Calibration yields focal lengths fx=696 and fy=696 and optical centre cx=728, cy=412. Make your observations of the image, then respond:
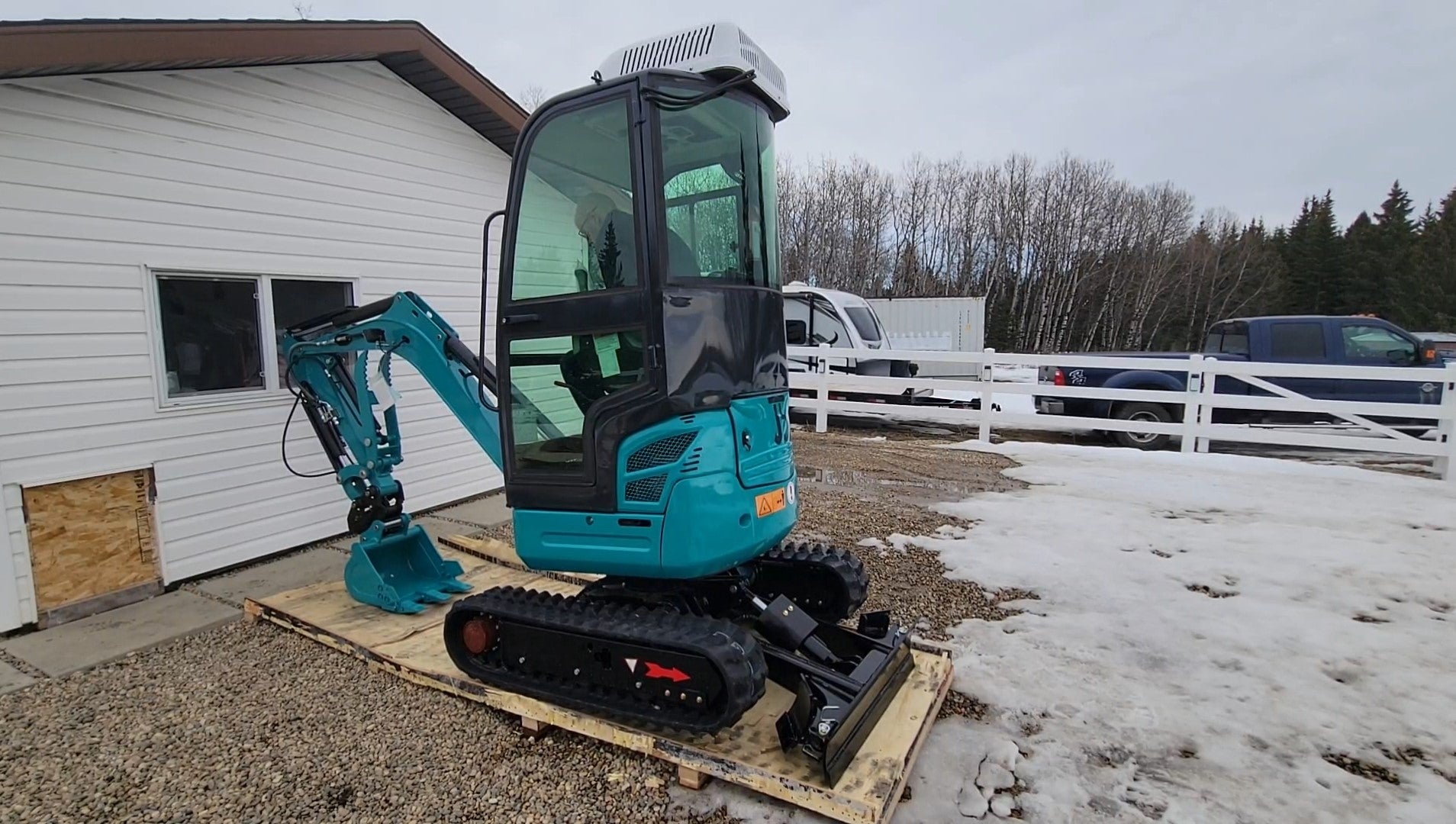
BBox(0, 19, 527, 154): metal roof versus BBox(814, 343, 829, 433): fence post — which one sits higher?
BBox(0, 19, 527, 154): metal roof

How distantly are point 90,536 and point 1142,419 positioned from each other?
1125 cm

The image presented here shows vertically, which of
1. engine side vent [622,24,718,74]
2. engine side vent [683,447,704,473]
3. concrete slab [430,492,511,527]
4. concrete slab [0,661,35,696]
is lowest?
concrete slab [0,661,35,696]

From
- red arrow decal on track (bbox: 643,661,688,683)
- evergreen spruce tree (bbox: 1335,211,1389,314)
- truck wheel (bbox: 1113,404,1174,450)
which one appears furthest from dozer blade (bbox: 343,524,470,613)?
evergreen spruce tree (bbox: 1335,211,1389,314)

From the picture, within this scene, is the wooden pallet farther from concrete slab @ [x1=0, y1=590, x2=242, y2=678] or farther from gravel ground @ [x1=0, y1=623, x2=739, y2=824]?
concrete slab @ [x1=0, y1=590, x2=242, y2=678]

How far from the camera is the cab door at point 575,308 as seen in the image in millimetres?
2777

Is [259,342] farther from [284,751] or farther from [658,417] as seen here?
[658,417]

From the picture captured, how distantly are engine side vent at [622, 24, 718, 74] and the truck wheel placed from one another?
8977 mm

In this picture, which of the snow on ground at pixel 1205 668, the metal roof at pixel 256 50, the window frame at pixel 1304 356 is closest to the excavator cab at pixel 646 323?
the snow on ground at pixel 1205 668

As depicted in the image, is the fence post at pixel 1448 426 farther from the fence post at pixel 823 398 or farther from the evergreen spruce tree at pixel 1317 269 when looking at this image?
the evergreen spruce tree at pixel 1317 269

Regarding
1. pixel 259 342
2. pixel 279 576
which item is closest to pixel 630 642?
pixel 279 576

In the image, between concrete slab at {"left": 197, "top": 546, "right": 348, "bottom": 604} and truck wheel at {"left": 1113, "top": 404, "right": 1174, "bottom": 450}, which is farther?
truck wheel at {"left": 1113, "top": 404, "right": 1174, "bottom": 450}

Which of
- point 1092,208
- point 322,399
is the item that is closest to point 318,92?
point 322,399

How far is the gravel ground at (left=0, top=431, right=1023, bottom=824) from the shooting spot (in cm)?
253

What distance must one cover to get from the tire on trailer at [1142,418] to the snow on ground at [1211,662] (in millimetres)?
3187
